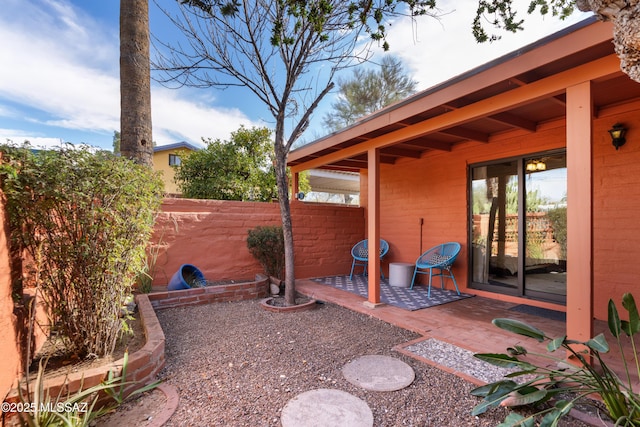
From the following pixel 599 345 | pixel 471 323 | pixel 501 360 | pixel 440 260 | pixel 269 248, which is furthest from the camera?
pixel 269 248

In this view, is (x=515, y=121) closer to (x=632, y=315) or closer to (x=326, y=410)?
(x=632, y=315)

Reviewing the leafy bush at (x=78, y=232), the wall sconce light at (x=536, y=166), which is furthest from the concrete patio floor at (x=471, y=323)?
the leafy bush at (x=78, y=232)

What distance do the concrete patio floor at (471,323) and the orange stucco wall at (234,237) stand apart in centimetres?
143

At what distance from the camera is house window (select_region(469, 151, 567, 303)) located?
395 centimetres

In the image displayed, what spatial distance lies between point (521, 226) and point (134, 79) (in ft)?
18.7

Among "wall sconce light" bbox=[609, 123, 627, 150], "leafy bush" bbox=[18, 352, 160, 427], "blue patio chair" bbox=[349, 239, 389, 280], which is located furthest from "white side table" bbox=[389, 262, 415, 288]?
"leafy bush" bbox=[18, 352, 160, 427]

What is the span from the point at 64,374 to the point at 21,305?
516 millimetres

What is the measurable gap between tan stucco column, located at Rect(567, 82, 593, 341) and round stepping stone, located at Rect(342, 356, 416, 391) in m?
1.28

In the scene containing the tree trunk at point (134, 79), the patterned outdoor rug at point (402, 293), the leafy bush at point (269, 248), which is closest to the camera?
the tree trunk at point (134, 79)

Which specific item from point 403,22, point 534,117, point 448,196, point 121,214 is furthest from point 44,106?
point 534,117

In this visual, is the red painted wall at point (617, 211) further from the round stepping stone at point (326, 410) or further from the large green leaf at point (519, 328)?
the round stepping stone at point (326, 410)

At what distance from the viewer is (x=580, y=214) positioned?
2.23 meters

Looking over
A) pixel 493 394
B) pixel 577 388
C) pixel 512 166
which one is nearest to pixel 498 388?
pixel 493 394

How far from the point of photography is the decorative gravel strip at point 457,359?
2.32 meters
